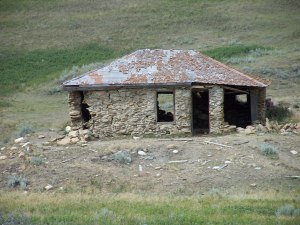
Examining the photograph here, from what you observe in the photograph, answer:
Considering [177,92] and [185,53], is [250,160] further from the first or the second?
[185,53]

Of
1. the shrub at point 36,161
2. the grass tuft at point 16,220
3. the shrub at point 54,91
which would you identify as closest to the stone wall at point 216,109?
the shrub at point 36,161

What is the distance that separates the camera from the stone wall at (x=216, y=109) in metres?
20.2

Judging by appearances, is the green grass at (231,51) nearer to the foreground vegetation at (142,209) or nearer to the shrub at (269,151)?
the shrub at (269,151)

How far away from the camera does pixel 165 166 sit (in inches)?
649

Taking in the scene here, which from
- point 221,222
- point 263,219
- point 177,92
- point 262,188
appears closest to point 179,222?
point 221,222

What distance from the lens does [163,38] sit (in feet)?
169

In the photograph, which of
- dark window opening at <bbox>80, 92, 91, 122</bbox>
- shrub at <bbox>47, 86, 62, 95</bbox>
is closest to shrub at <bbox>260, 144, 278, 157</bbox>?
dark window opening at <bbox>80, 92, 91, 122</bbox>

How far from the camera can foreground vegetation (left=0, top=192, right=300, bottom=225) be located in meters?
10.5

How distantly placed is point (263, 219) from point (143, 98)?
10.3m

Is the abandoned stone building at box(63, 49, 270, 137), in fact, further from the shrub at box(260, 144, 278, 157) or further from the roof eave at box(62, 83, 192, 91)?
the shrub at box(260, 144, 278, 157)

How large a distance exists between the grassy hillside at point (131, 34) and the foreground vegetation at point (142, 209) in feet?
69.2

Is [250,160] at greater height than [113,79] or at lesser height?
lesser

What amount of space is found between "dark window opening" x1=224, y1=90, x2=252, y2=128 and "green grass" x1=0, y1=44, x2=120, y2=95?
2054 centimetres

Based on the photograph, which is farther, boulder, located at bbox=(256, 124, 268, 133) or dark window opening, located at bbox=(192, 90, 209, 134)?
dark window opening, located at bbox=(192, 90, 209, 134)
